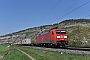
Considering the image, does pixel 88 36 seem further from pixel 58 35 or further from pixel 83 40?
pixel 58 35

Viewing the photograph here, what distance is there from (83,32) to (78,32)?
239 cm

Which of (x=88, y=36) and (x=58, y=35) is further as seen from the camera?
(x=88, y=36)

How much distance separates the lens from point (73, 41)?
234 ft

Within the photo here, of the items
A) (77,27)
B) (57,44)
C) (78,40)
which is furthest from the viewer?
(77,27)

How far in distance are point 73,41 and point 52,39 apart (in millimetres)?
30638

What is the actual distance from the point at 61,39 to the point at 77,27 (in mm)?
36335

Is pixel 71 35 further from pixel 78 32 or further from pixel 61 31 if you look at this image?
pixel 61 31

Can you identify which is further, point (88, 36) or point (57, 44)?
point (88, 36)

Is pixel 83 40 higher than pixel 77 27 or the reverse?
the reverse

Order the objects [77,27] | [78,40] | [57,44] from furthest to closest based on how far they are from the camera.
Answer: [77,27] → [78,40] → [57,44]

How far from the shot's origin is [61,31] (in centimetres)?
4222

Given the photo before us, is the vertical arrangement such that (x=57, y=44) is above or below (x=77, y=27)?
below

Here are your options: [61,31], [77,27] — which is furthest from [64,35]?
[77,27]

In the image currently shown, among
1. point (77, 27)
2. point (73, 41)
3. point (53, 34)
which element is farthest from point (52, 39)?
point (77, 27)
